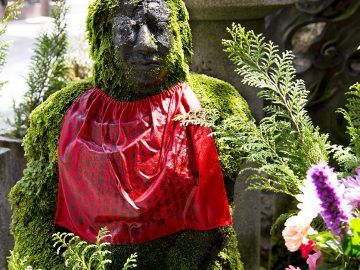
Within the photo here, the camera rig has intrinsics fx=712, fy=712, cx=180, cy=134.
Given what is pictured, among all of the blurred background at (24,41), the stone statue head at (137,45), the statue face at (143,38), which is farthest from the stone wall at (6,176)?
the statue face at (143,38)

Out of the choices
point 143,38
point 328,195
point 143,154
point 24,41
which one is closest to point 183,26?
point 143,38

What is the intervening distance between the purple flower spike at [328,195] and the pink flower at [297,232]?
0.48ft

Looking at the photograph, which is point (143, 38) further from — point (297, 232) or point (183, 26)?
point (297, 232)

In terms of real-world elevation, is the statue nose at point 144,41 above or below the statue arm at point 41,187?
above

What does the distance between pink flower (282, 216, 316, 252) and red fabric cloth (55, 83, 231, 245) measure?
21.2 inches

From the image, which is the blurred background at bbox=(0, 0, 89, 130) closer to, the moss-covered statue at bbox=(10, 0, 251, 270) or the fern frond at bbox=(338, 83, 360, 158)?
the moss-covered statue at bbox=(10, 0, 251, 270)

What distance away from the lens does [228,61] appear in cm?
244

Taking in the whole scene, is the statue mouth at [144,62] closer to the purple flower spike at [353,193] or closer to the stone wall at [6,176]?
the purple flower spike at [353,193]

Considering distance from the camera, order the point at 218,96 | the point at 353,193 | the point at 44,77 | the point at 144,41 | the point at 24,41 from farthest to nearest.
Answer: the point at 24,41 → the point at 44,77 → the point at 218,96 → the point at 144,41 → the point at 353,193

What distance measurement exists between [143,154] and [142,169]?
0.04 meters

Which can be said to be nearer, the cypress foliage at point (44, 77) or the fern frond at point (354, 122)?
the fern frond at point (354, 122)

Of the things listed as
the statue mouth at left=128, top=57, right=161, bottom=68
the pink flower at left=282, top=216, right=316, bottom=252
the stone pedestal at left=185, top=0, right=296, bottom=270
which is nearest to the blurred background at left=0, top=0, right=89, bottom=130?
the stone pedestal at left=185, top=0, right=296, bottom=270

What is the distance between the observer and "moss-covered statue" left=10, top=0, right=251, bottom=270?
1.74 m

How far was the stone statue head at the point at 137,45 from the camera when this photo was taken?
1718 millimetres
